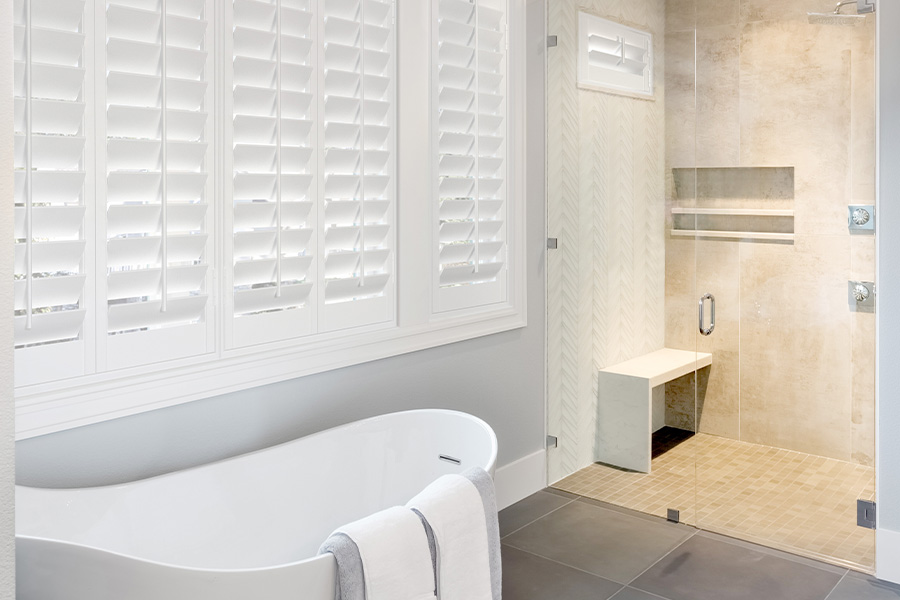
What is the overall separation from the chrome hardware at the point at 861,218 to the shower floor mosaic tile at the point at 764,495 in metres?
0.88

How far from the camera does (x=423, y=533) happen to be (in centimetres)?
183

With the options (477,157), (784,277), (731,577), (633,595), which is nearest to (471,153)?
(477,157)

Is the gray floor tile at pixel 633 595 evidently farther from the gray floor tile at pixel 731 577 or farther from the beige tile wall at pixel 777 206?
the beige tile wall at pixel 777 206

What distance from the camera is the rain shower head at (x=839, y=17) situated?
2.77 meters


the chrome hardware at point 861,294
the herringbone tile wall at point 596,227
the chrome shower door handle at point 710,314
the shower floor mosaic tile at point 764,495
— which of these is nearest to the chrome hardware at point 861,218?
the chrome hardware at point 861,294

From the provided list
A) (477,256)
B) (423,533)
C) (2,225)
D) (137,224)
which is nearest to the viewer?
(2,225)

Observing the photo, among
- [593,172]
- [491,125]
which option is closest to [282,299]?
[491,125]

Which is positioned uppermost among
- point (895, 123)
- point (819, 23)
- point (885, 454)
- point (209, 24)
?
point (819, 23)

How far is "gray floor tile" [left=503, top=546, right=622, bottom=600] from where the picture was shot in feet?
8.82

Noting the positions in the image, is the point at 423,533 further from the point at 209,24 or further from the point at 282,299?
the point at 209,24

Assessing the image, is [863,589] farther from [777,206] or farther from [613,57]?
[613,57]

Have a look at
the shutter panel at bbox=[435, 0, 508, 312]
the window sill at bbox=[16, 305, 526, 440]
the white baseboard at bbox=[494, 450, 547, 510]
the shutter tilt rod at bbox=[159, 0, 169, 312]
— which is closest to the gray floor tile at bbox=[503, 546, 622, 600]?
the white baseboard at bbox=[494, 450, 547, 510]

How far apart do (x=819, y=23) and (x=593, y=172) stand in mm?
1075

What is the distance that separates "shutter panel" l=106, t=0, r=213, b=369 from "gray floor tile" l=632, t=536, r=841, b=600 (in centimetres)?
184
